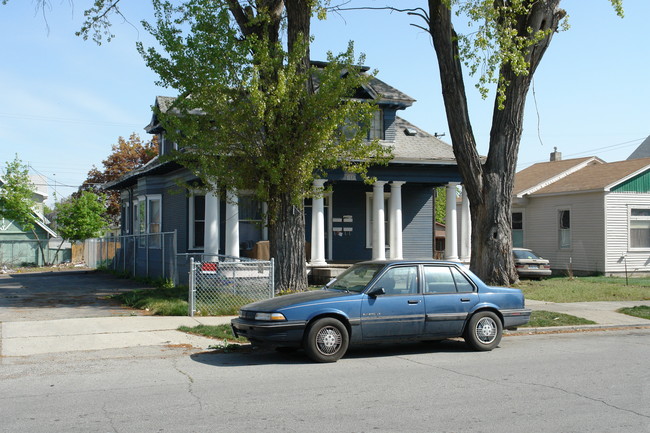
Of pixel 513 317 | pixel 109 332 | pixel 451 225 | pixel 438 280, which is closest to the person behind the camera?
pixel 438 280

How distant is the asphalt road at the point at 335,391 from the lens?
6.11m

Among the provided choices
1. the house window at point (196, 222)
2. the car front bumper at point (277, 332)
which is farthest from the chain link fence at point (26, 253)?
the car front bumper at point (277, 332)

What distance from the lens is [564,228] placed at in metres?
29.4

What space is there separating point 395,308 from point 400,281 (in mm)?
500

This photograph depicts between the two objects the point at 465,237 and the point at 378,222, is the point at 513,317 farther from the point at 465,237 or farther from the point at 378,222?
the point at 465,237

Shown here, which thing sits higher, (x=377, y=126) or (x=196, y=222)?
(x=377, y=126)

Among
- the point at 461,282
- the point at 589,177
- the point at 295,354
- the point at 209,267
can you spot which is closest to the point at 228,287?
the point at 209,267

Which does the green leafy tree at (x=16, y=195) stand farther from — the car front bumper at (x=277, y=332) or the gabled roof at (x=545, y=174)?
the car front bumper at (x=277, y=332)

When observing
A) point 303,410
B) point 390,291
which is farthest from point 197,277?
point 303,410

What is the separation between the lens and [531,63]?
19266 mm

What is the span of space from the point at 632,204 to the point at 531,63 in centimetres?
1161

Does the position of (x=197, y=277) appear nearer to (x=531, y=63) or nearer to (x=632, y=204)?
(x=531, y=63)

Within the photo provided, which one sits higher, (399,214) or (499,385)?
(399,214)

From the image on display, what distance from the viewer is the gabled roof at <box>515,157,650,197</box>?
2738 cm
